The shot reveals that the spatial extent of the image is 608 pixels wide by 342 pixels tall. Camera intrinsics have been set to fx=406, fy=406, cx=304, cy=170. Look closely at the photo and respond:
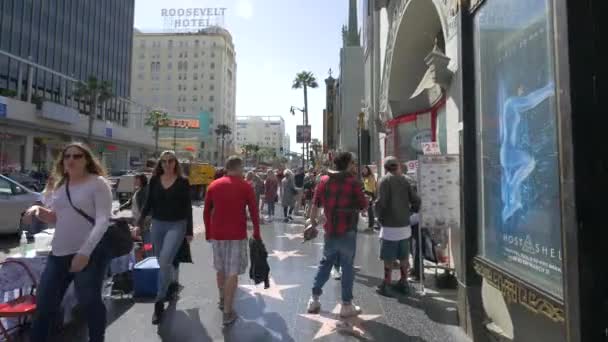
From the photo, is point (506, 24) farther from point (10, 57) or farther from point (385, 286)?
point (10, 57)

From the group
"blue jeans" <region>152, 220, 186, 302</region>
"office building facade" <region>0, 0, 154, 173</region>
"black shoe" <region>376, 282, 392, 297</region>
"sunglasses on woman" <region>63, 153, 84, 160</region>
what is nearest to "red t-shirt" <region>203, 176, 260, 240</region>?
"blue jeans" <region>152, 220, 186, 302</region>

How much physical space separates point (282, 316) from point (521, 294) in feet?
8.79

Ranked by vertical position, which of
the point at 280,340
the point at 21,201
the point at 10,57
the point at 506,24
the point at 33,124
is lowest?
the point at 280,340

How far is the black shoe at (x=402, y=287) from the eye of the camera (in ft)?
18.7

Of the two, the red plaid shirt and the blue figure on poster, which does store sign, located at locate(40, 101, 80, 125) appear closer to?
the red plaid shirt

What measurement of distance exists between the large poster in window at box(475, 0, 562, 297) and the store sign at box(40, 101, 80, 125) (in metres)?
Answer: 40.3

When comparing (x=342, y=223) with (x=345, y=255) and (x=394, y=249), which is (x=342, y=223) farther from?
(x=394, y=249)

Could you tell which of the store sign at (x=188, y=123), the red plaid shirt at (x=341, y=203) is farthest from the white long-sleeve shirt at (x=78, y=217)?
the store sign at (x=188, y=123)

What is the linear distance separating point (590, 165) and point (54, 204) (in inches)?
154

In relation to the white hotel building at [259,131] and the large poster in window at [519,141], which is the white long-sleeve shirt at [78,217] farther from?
the white hotel building at [259,131]

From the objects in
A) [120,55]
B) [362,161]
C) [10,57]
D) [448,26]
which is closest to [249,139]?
[120,55]

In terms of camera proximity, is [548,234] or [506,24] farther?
[506,24]

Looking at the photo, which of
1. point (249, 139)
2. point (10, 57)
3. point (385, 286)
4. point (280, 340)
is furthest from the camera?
point (249, 139)

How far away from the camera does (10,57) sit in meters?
44.2
